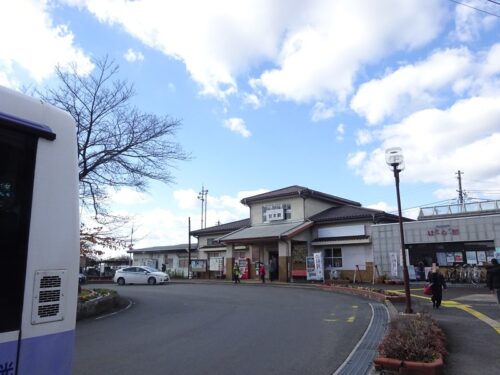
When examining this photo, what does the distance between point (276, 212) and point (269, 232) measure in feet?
9.48

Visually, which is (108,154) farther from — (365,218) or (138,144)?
(365,218)

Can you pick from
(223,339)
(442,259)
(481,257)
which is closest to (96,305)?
(223,339)

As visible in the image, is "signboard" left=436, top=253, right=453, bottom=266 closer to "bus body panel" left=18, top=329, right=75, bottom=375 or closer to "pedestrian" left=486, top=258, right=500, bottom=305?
"pedestrian" left=486, top=258, right=500, bottom=305

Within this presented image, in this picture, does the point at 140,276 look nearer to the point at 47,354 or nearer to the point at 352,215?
the point at 352,215

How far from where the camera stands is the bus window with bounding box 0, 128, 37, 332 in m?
2.57

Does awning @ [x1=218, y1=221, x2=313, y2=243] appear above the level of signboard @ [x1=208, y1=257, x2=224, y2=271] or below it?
above

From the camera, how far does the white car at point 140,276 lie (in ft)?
114

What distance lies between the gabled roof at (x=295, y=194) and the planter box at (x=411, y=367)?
28474 mm

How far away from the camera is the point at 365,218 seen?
31.2m

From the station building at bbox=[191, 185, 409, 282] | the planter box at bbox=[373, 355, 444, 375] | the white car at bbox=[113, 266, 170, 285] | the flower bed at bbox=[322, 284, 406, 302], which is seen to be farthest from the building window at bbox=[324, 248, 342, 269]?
the planter box at bbox=[373, 355, 444, 375]

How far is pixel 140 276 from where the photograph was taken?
117ft

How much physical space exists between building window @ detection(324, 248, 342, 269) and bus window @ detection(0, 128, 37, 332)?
31472 millimetres

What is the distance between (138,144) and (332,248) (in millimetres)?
19369

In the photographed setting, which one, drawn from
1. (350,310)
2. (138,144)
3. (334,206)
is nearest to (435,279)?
(350,310)
